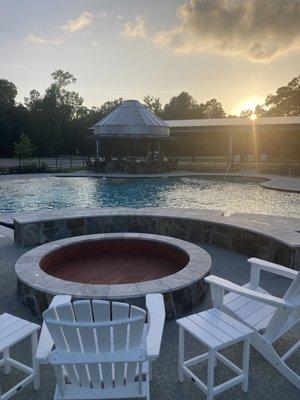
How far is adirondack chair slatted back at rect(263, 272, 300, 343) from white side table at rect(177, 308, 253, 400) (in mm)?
267

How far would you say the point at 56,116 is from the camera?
46.5m

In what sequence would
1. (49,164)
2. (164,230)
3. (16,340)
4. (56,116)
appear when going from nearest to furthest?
(16,340)
(164,230)
(49,164)
(56,116)

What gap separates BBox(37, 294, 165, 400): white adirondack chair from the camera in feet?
7.04

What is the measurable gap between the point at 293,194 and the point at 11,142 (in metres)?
38.4

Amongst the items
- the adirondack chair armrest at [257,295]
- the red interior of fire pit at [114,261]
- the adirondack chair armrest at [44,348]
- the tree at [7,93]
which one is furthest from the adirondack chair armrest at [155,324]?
the tree at [7,93]

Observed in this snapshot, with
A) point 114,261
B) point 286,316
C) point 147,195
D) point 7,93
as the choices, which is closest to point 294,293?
point 286,316

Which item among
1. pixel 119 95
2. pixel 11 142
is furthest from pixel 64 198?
pixel 119 95

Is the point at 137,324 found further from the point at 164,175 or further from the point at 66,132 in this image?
the point at 66,132

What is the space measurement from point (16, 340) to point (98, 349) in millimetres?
962

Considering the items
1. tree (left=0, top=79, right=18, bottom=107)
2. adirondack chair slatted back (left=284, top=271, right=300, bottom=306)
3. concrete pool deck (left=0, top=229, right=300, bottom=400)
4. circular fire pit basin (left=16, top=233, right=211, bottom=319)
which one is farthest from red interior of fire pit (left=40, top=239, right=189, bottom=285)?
tree (left=0, top=79, right=18, bottom=107)

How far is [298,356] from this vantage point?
135 inches

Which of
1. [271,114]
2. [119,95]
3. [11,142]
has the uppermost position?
[119,95]

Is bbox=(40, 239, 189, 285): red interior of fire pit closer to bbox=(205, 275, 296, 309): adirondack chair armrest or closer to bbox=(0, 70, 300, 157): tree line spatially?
bbox=(205, 275, 296, 309): adirondack chair armrest

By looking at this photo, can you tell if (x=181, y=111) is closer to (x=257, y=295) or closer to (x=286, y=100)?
(x=286, y=100)
